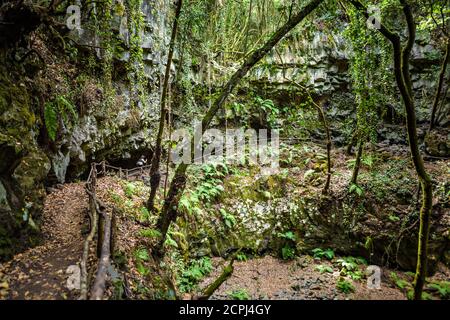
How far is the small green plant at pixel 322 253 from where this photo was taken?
1005 centimetres

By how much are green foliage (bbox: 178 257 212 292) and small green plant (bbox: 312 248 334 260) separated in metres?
4.17

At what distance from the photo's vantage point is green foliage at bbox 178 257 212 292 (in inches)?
308

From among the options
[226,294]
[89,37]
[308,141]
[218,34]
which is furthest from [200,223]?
[218,34]

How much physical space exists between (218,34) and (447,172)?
1226cm

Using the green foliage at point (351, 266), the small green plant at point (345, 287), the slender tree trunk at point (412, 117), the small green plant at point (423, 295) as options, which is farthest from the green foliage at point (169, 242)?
the small green plant at point (423, 295)

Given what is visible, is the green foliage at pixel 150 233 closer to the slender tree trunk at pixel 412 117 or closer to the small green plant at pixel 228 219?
the small green plant at pixel 228 219

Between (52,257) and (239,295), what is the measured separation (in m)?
5.35

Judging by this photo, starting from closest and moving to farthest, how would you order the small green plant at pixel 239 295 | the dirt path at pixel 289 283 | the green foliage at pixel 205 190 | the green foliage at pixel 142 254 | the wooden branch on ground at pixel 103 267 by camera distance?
the wooden branch on ground at pixel 103 267 < the green foliage at pixel 142 254 < the small green plant at pixel 239 295 < the dirt path at pixel 289 283 < the green foliage at pixel 205 190

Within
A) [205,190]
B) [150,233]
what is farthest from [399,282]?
[150,233]

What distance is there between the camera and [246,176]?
1198 centimetres

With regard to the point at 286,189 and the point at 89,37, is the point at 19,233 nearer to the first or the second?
the point at 89,37

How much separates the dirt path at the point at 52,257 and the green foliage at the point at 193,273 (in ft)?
11.4

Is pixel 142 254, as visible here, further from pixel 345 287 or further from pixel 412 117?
pixel 345 287

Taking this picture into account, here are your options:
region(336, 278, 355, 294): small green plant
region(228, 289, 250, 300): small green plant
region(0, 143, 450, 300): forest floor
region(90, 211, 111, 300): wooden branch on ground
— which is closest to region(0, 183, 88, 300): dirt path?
region(0, 143, 450, 300): forest floor
